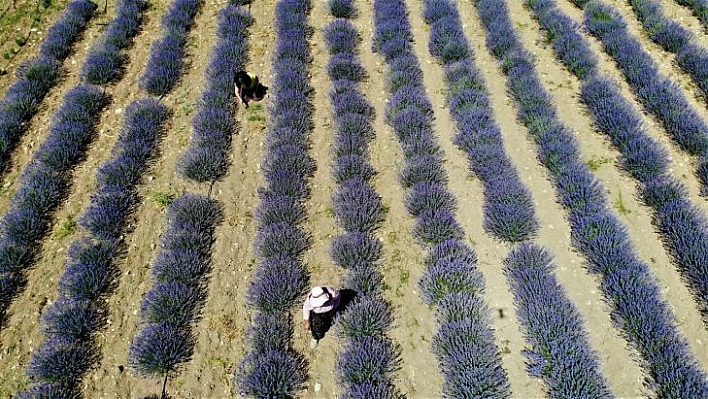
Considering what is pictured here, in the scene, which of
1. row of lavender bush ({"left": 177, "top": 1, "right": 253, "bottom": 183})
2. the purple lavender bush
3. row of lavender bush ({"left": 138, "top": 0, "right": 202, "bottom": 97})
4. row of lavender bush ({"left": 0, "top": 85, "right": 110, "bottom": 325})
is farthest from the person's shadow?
row of lavender bush ({"left": 138, "top": 0, "right": 202, "bottom": 97})

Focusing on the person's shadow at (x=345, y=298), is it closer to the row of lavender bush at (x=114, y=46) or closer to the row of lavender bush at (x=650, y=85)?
the row of lavender bush at (x=650, y=85)

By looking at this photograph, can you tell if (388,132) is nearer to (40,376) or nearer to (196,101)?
(196,101)

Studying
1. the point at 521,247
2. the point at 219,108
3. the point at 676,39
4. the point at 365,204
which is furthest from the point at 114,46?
the point at 676,39

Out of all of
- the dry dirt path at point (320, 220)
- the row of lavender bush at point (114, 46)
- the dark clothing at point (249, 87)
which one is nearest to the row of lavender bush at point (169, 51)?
the row of lavender bush at point (114, 46)

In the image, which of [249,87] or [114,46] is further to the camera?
[114,46]

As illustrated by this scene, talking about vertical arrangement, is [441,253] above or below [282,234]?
above

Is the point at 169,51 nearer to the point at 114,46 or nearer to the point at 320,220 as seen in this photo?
the point at 114,46
